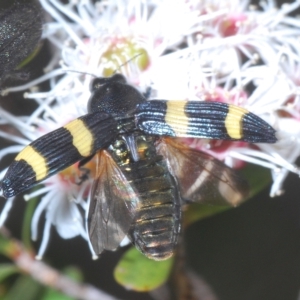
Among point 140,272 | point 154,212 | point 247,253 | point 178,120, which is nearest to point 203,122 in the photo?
point 178,120

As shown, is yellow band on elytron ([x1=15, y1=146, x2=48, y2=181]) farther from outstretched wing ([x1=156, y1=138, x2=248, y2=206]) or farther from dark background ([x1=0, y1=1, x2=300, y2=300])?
dark background ([x1=0, y1=1, x2=300, y2=300])

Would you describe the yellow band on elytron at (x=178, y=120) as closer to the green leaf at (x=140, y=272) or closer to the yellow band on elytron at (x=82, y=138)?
the yellow band on elytron at (x=82, y=138)

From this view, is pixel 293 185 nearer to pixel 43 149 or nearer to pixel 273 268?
pixel 273 268

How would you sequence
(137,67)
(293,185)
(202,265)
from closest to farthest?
(137,67) → (293,185) → (202,265)

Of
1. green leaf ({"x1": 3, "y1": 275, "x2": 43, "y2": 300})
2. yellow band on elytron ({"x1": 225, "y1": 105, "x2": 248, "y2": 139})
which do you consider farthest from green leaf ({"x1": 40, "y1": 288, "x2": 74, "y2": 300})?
yellow band on elytron ({"x1": 225, "y1": 105, "x2": 248, "y2": 139})

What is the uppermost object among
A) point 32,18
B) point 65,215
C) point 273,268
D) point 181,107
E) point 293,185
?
point 32,18

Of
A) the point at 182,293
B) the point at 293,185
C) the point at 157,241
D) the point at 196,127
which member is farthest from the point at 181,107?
the point at 293,185

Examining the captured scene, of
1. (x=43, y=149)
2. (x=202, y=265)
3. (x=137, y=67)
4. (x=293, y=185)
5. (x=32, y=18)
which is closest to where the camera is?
(x=43, y=149)
